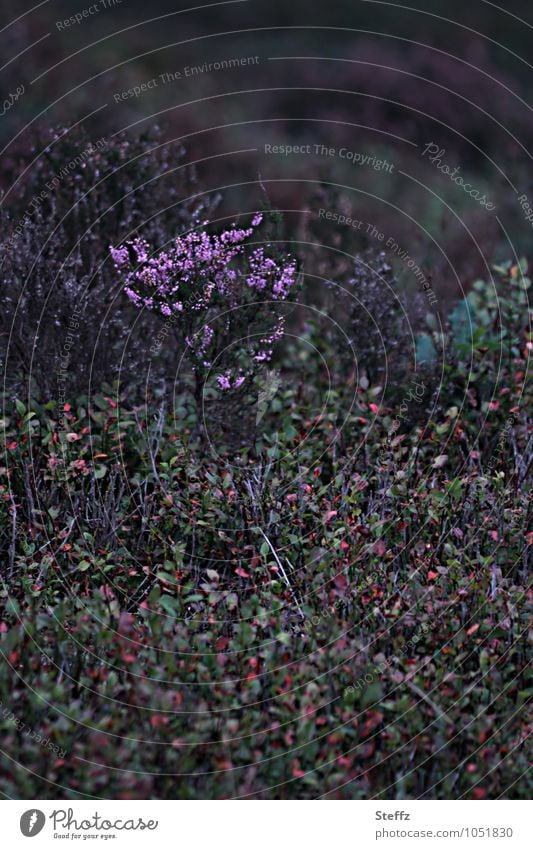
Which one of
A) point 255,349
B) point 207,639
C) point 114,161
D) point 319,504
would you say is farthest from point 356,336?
point 207,639

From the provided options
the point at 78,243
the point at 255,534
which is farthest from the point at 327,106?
the point at 255,534

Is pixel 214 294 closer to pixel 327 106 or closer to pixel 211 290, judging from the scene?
→ pixel 211 290

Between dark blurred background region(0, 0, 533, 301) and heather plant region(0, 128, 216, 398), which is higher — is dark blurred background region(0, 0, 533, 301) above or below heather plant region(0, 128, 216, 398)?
above

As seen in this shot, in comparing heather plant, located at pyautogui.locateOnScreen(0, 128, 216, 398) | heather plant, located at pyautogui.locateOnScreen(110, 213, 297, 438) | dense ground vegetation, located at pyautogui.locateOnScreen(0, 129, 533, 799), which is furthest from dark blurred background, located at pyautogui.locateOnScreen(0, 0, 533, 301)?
heather plant, located at pyautogui.locateOnScreen(110, 213, 297, 438)

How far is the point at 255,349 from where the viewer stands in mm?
6008

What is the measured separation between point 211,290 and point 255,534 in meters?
1.49

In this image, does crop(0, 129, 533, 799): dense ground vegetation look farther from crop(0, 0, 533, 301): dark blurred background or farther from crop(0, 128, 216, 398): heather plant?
crop(0, 0, 533, 301): dark blurred background

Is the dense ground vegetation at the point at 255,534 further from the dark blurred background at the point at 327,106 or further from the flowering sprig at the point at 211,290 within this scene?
the dark blurred background at the point at 327,106

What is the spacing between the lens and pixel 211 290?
17.9 feet

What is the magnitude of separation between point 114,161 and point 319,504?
2.99 m

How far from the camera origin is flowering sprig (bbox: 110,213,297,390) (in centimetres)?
544

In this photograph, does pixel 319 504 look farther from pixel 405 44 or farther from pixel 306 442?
pixel 405 44

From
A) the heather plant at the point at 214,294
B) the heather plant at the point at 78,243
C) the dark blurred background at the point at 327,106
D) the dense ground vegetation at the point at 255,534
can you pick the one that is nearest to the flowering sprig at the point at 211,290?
the heather plant at the point at 214,294

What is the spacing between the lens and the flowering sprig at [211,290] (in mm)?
5438
